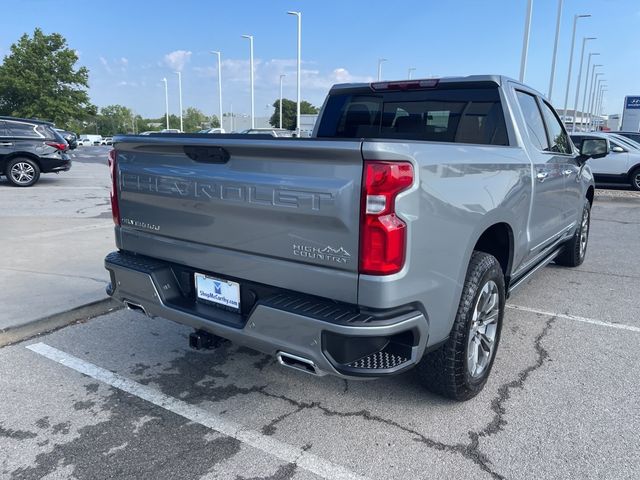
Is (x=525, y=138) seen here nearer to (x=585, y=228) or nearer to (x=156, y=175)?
(x=156, y=175)

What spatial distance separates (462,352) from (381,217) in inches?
42.7

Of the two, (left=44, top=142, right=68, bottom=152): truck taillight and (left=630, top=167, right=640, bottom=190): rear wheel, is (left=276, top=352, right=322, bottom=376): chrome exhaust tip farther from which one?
(left=630, top=167, right=640, bottom=190): rear wheel

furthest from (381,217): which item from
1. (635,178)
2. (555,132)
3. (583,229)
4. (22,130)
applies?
(635,178)

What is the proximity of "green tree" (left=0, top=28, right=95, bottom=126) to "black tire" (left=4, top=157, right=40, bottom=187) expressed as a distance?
4271 cm

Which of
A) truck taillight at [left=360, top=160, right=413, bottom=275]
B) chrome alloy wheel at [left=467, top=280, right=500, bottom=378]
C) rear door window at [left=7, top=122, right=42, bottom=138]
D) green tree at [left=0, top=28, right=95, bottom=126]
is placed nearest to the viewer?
truck taillight at [left=360, top=160, right=413, bottom=275]

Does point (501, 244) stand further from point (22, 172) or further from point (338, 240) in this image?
point (22, 172)

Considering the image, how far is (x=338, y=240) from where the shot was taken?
231 cm

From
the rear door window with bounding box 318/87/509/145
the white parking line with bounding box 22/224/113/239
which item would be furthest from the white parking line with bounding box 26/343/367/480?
the white parking line with bounding box 22/224/113/239

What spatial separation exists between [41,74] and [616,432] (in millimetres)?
58549

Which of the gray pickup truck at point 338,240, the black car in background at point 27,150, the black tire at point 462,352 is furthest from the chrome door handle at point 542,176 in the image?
the black car in background at point 27,150

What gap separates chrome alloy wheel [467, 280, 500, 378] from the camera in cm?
306

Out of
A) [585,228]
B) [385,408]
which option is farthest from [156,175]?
[585,228]

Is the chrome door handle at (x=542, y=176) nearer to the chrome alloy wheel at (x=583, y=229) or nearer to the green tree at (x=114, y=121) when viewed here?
the chrome alloy wheel at (x=583, y=229)

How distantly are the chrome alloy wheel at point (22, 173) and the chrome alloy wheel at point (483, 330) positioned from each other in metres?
13.6
